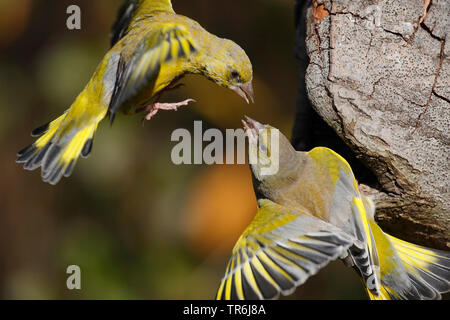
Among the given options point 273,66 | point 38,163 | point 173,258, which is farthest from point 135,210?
point 38,163

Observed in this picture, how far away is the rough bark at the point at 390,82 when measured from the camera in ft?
9.11

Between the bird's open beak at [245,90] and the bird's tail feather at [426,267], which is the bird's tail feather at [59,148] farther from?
the bird's tail feather at [426,267]

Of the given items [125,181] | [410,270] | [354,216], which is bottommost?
[125,181]

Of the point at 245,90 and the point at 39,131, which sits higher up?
the point at 245,90

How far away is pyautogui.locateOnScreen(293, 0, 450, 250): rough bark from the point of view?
278 centimetres

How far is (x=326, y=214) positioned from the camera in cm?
285

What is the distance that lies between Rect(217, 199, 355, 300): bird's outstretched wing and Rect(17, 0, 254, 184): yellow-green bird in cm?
62

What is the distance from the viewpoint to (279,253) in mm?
2664

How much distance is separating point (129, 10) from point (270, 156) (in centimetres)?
118

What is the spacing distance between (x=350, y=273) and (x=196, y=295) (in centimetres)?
119

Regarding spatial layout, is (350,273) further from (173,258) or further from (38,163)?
(38,163)

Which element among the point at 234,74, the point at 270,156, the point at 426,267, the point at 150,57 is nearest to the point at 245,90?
the point at 234,74

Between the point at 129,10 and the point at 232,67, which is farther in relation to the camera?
the point at 129,10

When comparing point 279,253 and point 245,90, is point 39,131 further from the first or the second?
point 279,253
